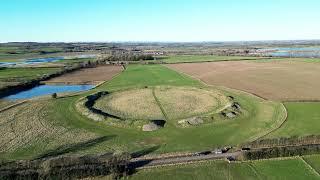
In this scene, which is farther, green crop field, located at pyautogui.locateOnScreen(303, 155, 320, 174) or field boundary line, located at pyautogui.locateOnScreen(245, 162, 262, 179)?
green crop field, located at pyautogui.locateOnScreen(303, 155, 320, 174)

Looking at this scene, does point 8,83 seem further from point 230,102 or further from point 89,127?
point 230,102

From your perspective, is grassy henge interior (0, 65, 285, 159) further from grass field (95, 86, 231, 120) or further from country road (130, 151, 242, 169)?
grass field (95, 86, 231, 120)

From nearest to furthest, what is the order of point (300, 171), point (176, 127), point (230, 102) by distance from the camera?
point (300, 171) < point (176, 127) < point (230, 102)

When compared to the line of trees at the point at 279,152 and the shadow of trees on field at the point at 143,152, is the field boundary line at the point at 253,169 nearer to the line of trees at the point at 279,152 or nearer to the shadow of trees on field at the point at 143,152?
the line of trees at the point at 279,152

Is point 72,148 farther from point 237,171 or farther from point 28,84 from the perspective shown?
point 28,84

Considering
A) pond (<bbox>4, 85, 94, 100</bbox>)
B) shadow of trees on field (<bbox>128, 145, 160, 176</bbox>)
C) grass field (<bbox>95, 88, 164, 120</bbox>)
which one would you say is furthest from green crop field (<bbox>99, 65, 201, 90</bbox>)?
shadow of trees on field (<bbox>128, 145, 160, 176</bbox>)

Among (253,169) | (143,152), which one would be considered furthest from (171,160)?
(253,169)

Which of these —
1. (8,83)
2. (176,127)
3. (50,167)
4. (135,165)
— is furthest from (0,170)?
(8,83)
